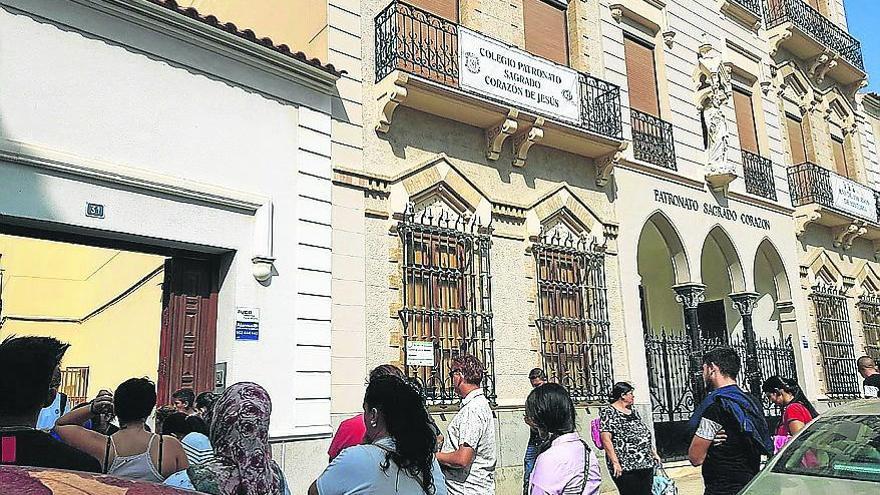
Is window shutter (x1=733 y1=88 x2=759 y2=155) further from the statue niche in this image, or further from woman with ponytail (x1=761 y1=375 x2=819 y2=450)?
woman with ponytail (x1=761 y1=375 x2=819 y2=450)

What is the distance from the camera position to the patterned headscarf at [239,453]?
269 cm

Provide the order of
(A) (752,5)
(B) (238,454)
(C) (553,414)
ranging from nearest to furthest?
(B) (238,454) → (C) (553,414) → (A) (752,5)

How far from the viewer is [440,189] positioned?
9734mm

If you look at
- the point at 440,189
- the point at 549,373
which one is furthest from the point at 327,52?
the point at 549,373

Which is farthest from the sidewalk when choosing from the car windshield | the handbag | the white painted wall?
the car windshield

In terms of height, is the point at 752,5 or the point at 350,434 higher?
the point at 752,5

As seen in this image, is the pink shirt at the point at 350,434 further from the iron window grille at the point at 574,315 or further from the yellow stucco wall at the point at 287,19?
the iron window grille at the point at 574,315

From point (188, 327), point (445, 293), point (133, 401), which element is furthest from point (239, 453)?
point (445, 293)

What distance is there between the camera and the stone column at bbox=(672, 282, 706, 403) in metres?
13.1

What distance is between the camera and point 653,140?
1326 centimetres

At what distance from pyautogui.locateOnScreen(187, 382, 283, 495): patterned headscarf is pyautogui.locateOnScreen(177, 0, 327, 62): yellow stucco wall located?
6.98 metres

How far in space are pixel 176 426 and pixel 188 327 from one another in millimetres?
2362

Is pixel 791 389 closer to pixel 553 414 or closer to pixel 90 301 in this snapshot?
pixel 553 414

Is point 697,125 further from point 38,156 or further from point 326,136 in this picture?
point 38,156
